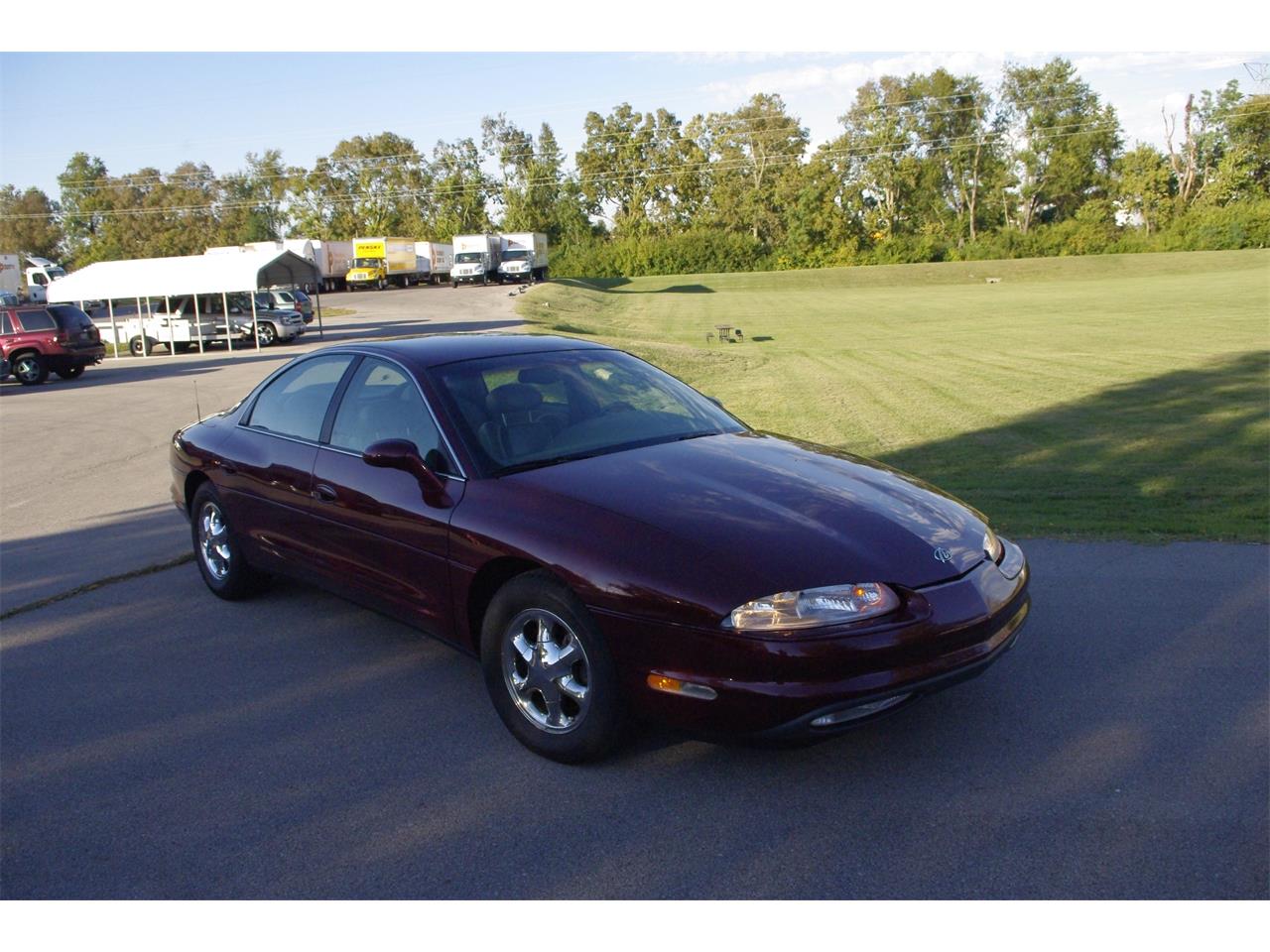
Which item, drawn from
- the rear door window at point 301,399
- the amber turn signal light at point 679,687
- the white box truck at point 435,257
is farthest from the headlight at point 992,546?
the white box truck at point 435,257

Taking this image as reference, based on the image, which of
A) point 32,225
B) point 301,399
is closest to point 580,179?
point 32,225

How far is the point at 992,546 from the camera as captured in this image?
14.4 feet

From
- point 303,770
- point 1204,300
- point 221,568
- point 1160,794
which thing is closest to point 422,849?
point 303,770

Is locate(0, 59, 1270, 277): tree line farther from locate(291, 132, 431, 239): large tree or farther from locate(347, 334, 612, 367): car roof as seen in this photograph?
locate(347, 334, 612, 367): car roof

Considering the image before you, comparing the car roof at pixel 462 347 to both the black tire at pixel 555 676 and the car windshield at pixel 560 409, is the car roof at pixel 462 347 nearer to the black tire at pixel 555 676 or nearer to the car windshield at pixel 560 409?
the car windshield at pixel 560 409

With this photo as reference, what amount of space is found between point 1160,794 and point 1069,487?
568 cm

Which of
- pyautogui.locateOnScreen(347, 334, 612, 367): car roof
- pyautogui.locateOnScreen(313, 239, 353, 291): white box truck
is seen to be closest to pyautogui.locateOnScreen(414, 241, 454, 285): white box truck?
pyautogui.locateOnScreen(313, 239, 353, 291): white box truck

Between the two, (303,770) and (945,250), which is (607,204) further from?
(303,770)

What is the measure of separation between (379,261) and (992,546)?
68827 mm

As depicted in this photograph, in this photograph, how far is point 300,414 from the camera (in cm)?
571

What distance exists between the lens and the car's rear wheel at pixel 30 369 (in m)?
24.9

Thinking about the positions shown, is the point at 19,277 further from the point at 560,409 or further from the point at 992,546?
the point at 992,546

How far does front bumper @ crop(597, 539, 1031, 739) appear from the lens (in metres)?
3.56

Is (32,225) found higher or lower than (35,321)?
higher
